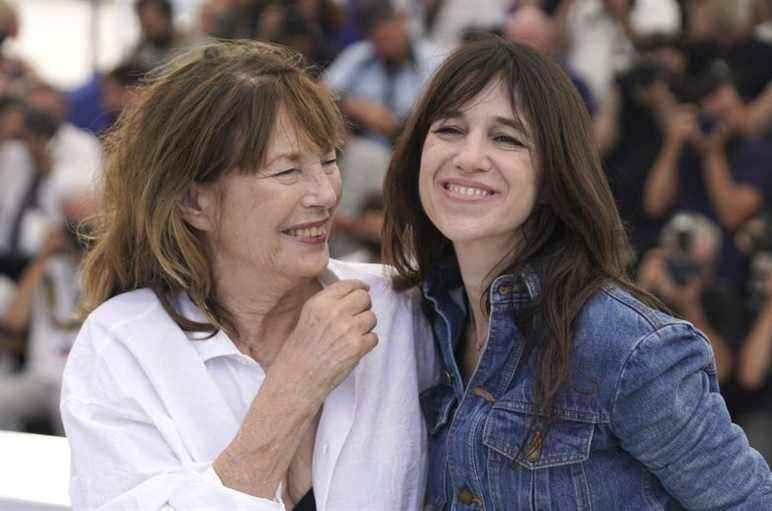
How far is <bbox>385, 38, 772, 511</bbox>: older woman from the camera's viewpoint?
59.7 inches

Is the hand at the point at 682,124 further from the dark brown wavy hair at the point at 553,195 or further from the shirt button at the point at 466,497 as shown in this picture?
the shirt button at the point at 466,497

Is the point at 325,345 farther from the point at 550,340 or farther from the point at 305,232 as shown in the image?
the point at 550,340

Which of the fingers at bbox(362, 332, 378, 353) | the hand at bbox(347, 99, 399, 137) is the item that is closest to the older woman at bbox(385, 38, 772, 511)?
the fingers at bbox(362, 332, 378, 353)

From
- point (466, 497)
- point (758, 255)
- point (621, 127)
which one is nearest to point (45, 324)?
point (621, 127)

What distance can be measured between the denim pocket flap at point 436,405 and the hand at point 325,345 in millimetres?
141

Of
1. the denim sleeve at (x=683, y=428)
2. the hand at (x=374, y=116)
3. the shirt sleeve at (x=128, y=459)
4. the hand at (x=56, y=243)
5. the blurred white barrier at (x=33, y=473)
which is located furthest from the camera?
the hand at (x=56, y=243)

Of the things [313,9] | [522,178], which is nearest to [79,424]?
[522,178]

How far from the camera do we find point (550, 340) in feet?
5.14

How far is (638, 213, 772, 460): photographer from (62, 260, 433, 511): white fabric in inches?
71.0

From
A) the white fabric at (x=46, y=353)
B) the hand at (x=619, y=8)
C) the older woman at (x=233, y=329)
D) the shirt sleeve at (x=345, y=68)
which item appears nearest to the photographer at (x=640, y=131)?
the hand at (x=619, y=8)

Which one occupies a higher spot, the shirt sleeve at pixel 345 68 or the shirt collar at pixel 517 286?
the shirt collar at pixel 517 286

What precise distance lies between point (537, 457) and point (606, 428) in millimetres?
99

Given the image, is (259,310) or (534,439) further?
(259,310)

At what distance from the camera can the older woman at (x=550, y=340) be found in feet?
4.97
